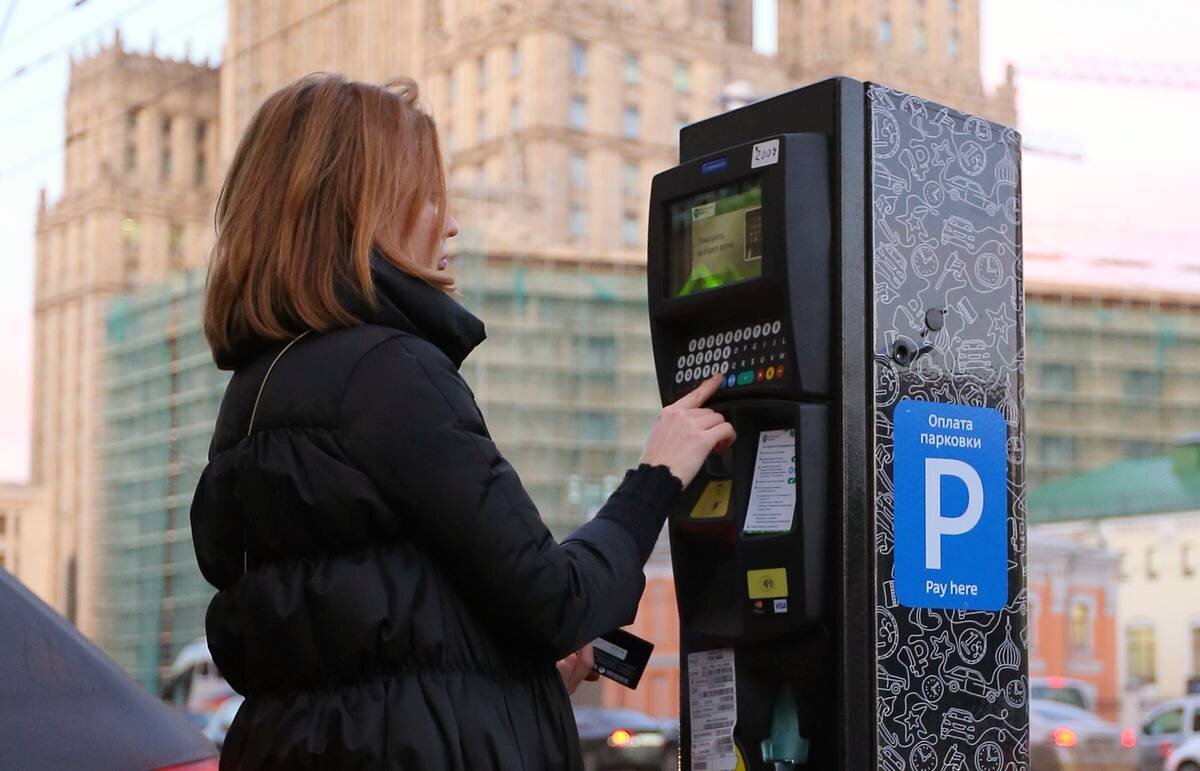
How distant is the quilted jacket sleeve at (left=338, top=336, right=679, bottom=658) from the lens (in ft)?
6.95

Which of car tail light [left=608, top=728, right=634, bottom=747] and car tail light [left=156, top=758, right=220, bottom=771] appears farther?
car tail light [left=608, top=728, right=634, bottom=747]

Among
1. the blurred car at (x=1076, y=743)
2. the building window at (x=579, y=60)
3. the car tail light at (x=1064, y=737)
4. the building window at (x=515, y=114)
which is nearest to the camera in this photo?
the blurred car at (x=1076, y=743)

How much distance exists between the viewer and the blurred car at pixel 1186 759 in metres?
18.5

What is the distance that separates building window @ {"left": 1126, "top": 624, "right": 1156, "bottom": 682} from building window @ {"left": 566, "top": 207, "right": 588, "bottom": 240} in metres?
→ 36.1

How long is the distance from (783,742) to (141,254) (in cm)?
11234

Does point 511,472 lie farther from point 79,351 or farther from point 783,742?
point 79,351

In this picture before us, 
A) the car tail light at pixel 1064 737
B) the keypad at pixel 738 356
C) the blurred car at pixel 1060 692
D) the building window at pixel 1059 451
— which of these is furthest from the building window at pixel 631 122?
the keypad at pixel 738 356

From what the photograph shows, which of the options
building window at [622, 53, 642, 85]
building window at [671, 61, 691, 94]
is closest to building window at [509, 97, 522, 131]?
building window at [622, 53, 642, 85]

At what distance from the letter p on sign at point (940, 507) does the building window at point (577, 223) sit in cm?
7316

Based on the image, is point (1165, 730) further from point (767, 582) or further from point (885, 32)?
point (885, 32)

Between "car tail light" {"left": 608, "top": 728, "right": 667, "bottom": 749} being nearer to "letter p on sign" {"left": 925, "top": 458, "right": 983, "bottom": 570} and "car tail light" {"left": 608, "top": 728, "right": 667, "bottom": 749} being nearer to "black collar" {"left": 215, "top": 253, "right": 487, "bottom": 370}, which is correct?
"letter p on sign" {"left": 925, "top": 458, "right": 983, "bottom": 570}

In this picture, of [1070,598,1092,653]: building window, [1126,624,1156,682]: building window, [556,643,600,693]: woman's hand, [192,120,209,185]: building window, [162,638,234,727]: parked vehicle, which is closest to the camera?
[556,643,600,693]: woman's hand

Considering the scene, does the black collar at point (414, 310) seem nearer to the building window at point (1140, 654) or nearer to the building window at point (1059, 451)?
the building window at point (1140, 654)

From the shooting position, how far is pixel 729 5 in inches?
3708
